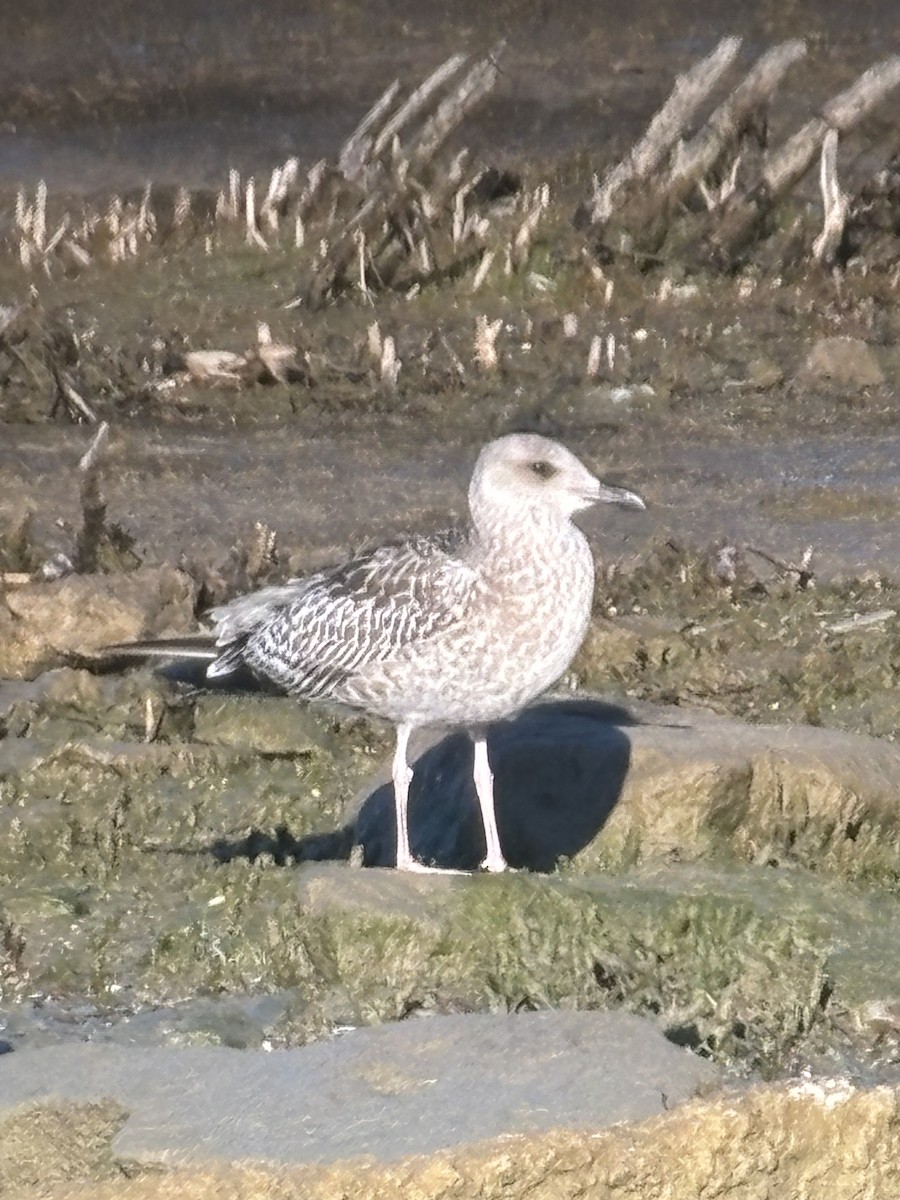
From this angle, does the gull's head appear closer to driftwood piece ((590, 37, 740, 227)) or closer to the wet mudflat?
the wet mudflat

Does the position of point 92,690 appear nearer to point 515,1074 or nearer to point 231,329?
point 515,1074

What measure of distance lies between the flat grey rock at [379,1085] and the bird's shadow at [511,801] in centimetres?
204

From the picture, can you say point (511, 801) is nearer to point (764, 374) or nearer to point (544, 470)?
point (544, 470)

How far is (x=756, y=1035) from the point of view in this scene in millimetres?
5012

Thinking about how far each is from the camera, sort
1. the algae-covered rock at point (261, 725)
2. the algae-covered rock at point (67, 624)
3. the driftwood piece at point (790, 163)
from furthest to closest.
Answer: the driftwood piece at point (790, 163), the algae-covered rock at point (67, 624), the algae-covered rock at point (261, 725)

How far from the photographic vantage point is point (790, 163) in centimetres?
1502

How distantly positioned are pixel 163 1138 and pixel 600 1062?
758 mm

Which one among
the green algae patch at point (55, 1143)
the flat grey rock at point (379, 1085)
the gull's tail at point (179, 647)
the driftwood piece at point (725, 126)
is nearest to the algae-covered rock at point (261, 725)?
the gull's tail at point (179, 647)

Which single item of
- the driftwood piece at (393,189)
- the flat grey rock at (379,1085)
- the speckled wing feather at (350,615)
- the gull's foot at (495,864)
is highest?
the driftwood piece at (393,189)

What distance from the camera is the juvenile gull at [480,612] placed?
580cm

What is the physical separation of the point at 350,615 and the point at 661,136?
32.4 ft

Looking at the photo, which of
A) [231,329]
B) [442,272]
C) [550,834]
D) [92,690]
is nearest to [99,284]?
[231,329]

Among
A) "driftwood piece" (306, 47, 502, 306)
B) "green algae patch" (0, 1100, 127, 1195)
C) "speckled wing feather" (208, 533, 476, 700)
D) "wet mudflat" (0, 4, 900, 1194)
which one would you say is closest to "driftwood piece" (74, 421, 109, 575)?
"wet mudflat" (0, 4, 900, 1194)

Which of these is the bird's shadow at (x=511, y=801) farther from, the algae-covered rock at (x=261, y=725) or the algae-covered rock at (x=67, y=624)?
the algae-covered rock at (x=67, y=624)
